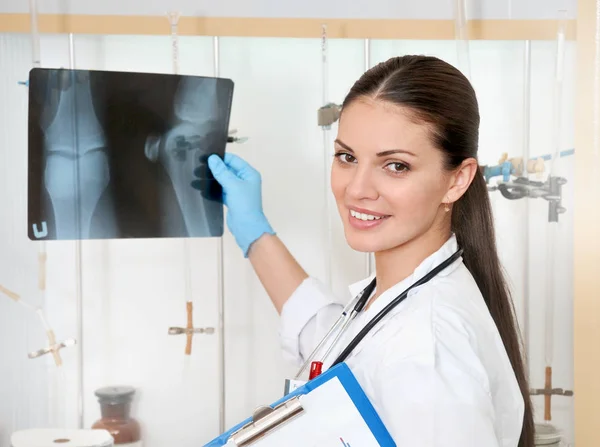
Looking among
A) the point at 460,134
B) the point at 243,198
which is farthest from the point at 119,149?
the point at 460,134

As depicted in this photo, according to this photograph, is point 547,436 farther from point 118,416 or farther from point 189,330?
point 118,416

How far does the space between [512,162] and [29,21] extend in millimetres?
1087

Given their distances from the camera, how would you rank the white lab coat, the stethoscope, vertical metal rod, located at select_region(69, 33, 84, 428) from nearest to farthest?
1. the white lab coat
2. the stethoscope
3. vertical metal rod, located at select_region(69, 33, 84, 428)

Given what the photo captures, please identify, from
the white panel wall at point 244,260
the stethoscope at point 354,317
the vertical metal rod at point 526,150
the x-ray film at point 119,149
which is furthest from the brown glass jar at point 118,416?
the vertical metal rod at point 526,150

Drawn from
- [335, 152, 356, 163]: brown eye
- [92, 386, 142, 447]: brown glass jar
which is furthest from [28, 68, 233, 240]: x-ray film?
[335, 152, 356, 163]: brown eye

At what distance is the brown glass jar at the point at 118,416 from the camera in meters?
1.70

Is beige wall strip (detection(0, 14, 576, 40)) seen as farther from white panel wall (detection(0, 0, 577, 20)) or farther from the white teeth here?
the white teeth

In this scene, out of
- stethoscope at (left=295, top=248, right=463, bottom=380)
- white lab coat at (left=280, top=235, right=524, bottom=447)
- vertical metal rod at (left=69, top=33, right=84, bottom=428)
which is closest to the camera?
white lab coat at (left=280, top=235, right=524, bottom=447)

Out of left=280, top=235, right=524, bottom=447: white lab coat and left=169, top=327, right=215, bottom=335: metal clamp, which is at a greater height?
left=280, top=235, right=524, bottom=447: white lab coat

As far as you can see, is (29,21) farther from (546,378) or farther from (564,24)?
(546,378)

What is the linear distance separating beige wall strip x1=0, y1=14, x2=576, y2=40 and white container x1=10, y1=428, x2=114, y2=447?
0.85 m

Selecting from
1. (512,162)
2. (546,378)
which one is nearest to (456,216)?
(512,162)

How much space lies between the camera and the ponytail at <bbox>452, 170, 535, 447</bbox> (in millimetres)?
1146

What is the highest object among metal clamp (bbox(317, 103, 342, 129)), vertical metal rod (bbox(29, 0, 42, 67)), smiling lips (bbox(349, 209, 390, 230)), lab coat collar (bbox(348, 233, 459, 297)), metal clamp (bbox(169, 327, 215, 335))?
vertical metal rod (bbox(29, 0, 42, 67))
